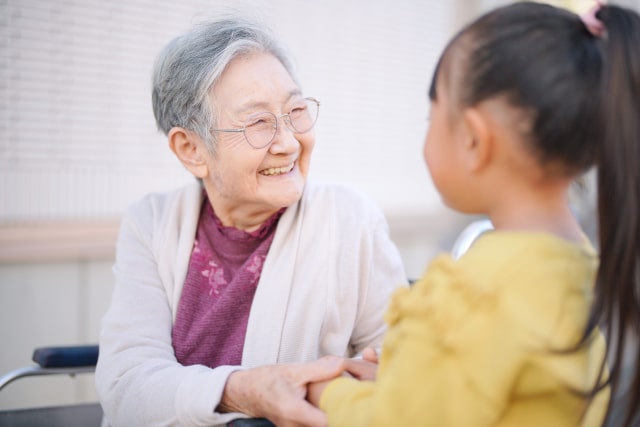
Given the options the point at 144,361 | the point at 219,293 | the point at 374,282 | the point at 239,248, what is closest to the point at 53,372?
the point at 144,361

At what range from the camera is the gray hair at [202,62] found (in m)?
1.76

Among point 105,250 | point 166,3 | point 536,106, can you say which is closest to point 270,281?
point 536,106

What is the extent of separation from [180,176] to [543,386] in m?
2.34

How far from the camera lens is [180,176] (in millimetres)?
3031

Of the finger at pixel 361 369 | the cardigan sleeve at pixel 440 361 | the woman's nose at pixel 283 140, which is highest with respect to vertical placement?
the woman's nose at pixel 283 140

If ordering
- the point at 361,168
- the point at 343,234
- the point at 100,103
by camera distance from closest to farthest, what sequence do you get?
the point at 343,234
the point at 100,103
the point at 361,168

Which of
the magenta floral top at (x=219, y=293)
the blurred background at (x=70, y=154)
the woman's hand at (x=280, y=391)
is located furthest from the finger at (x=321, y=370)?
the blurred background at (x=70, y=154)

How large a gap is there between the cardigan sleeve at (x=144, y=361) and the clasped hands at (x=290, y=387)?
42mm

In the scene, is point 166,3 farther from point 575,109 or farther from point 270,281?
point 575,109

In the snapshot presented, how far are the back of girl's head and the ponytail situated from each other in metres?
0.02

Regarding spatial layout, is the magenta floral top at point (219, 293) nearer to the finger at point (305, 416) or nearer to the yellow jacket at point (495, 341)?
the finger at point (305, 416)

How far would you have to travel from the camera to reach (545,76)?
3.14ft

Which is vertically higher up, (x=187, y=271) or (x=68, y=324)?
(x=187, y=271)

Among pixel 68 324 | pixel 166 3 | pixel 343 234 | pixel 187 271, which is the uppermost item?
pixel 166 3
